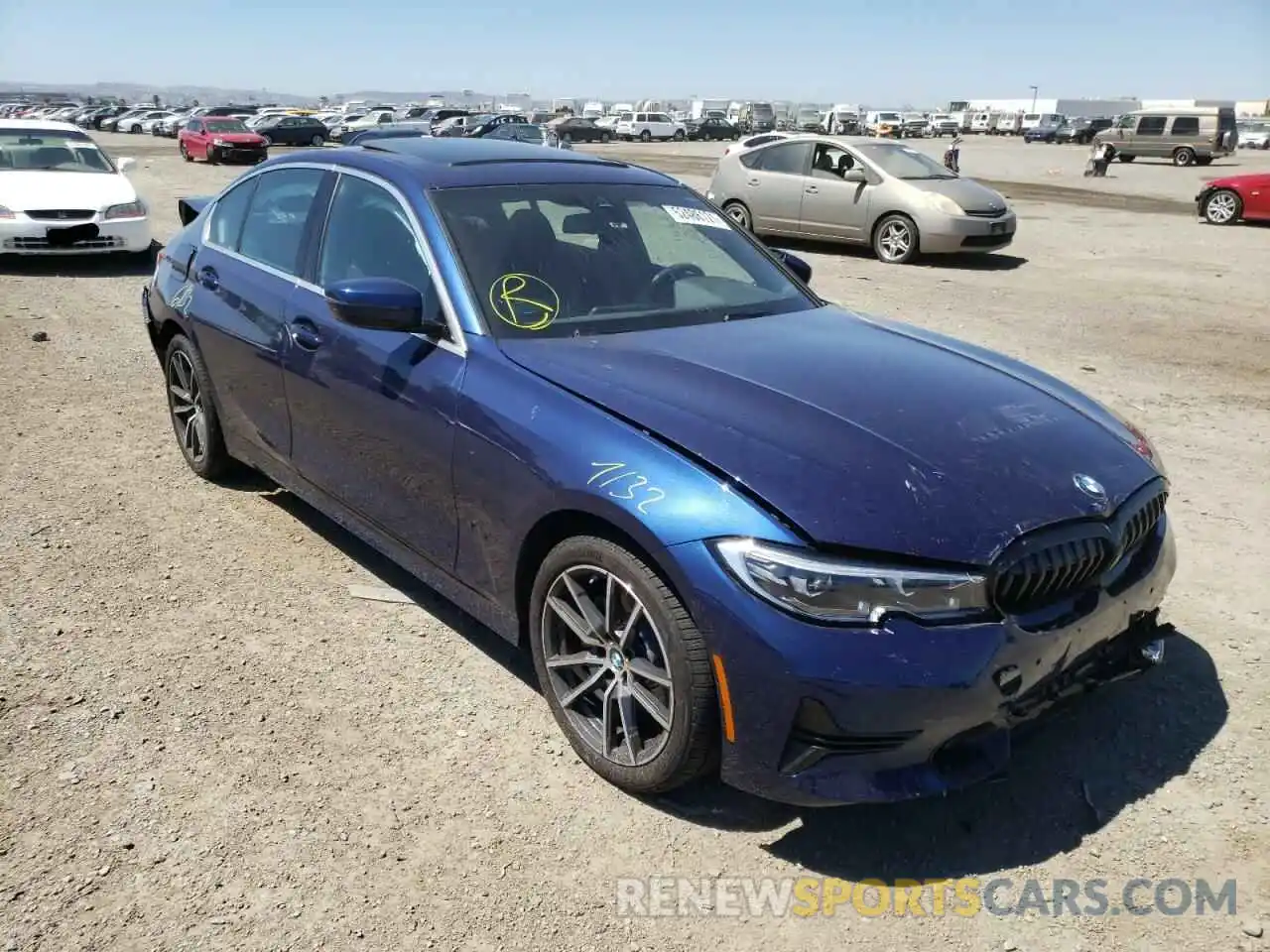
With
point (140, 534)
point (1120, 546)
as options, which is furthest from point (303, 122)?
point (1120, 546)

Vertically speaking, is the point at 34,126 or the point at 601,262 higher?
the point at 34,126

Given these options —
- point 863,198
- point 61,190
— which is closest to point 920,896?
point 61,190

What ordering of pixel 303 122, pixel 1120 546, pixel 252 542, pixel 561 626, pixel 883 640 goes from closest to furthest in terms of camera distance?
pixel 883 640 < pixel 1120 546 < pixel 561 626 < pixel 252 542 < pixel 303 122

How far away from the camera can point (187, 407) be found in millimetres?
5367

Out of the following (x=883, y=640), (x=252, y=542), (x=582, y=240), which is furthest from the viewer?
(x=252, y=542)

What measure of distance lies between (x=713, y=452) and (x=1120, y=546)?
3.78 feet

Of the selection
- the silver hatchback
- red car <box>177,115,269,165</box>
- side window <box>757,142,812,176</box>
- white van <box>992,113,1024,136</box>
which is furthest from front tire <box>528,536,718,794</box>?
white van <box>992,113,1024,136</box>

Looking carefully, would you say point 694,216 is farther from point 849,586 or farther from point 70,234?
point 70,234

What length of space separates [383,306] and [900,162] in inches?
481

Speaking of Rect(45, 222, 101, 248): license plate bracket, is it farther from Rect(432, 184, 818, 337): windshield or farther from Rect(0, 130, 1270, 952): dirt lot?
Rect(432, 184, 818, 337): windshield

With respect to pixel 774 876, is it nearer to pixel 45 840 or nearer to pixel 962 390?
pixel 962 390

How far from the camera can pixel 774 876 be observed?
2705mm

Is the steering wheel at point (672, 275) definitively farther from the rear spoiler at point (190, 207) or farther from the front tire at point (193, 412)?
the rear spoiler at point (190, 207)

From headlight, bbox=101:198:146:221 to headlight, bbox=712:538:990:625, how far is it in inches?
448
